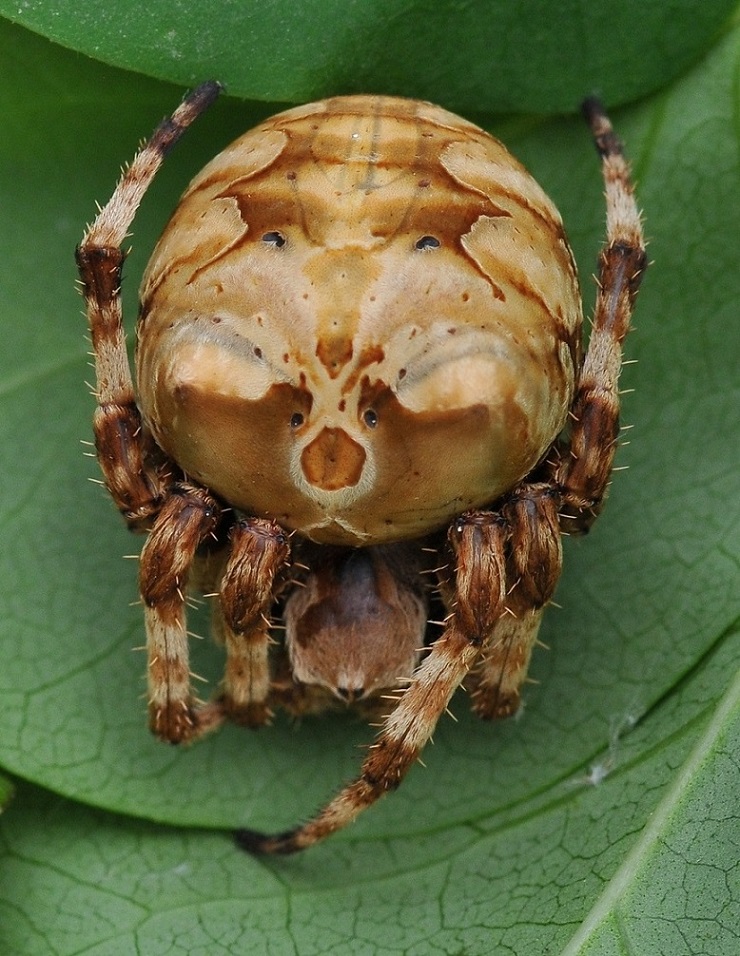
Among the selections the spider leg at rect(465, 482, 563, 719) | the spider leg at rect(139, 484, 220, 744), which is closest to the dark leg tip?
the spider leg at rect(139, 484, 220, 744)

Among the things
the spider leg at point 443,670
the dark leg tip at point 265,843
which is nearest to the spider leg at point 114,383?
the spider leg at point 443,670

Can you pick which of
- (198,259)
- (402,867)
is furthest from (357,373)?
(402,867)

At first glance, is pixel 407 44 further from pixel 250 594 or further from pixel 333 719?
pixel 333 719

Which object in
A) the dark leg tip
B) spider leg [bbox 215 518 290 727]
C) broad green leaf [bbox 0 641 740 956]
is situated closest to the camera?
spider leg [bbox 215 518 290 727]

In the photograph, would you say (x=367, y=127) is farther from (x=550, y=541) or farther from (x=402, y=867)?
(x=402, y=867)

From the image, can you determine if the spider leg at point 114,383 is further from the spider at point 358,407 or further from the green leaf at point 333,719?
the green leaf at point 333,719

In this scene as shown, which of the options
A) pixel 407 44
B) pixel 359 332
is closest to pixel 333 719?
pixel 359 332

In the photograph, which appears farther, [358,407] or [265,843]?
[265,843]

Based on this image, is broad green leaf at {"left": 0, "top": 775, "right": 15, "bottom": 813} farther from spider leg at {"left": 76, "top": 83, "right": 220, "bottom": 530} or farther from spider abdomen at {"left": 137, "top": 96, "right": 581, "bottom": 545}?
spider abdomen at {"left": 137, "top": 96, "right": 581, "bottom": 545}
